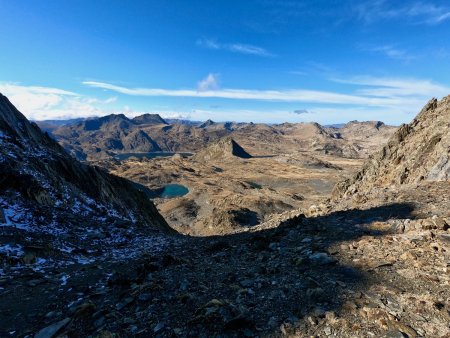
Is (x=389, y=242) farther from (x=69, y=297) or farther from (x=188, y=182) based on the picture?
(x=188, y=182)

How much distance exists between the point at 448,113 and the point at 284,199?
8015 centimetres

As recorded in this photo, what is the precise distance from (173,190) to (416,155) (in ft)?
432

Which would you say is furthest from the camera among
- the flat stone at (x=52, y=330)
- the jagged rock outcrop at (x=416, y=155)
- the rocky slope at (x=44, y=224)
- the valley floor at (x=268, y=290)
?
the jagged rock outcrop at (x=416, y=155)

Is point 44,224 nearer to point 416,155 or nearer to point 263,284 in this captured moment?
point 263,284

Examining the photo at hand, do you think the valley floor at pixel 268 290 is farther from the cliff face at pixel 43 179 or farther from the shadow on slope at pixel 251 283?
the cliff face at pixel 43 179

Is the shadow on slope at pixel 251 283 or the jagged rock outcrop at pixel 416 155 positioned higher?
the jagged rock outcrop at pixel 416 155

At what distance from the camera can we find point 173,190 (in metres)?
156

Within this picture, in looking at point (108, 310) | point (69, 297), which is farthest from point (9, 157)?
point (108, 310)

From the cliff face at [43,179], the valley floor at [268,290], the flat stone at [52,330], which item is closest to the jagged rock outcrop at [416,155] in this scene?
the valley floor at [268,290]

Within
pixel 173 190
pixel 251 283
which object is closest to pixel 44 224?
pixel 251 283

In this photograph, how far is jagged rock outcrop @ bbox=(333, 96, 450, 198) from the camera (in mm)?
27325

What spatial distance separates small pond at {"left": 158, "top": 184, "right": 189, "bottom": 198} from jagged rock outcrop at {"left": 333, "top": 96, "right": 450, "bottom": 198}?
107m

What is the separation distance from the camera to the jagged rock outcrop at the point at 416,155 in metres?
27.3

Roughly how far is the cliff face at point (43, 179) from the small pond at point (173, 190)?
349 feet
